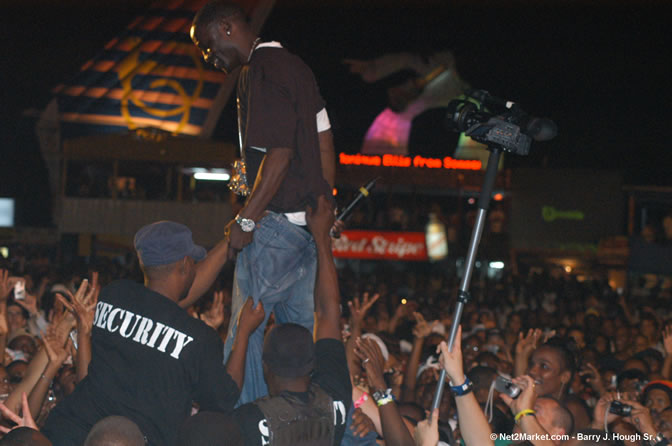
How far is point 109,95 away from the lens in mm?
29016

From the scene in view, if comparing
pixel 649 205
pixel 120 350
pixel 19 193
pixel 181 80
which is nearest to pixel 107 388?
pixel 120 350

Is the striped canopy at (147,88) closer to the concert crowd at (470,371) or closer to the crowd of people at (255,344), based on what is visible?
the concert crowd at (470,371)

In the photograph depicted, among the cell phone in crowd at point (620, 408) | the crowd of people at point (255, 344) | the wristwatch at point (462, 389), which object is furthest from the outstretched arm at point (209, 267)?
the cell phone in crowd at point (620, 408)

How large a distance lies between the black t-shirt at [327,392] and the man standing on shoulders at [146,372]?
148mm

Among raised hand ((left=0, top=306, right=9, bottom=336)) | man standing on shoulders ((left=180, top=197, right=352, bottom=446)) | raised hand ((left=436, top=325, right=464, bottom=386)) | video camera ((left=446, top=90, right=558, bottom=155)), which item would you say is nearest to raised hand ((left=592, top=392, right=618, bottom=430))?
→ raised hand ((left=436, top=325, right=464, bottom=386))

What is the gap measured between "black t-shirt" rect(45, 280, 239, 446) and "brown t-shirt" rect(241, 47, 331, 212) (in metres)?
0.84

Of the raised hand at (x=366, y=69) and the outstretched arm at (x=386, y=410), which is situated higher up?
the raised hand at (x=366, y=69)

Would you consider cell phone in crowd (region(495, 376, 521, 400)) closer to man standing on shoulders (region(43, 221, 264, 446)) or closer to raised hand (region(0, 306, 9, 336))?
man standing on shoulders (region(43, 221, 264, 446))

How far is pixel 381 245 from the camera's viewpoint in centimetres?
2658

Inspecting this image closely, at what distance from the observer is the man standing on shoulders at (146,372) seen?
340cm

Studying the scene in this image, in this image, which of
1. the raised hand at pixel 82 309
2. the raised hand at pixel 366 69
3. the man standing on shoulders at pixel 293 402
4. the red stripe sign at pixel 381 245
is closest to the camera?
the man standing on shoulders at pixel 293 402

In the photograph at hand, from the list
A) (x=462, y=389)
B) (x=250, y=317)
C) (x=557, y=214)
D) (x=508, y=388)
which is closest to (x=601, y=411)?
(x=508, y=388)

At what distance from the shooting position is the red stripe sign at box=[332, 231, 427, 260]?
85.7 ft

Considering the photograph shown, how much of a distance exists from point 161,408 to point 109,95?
27.0 meters
